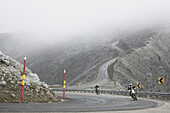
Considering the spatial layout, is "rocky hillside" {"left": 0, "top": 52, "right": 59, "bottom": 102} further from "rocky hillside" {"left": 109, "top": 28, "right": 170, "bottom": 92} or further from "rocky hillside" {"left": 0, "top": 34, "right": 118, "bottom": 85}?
"rocky hillside" {"left": 0, "top": 34, "right": 118, "bottom": 85}

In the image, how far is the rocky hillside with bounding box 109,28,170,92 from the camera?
5816 centimetres

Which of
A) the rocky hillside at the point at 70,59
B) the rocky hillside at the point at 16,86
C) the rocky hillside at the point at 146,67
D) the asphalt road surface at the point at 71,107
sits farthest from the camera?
the rocky hillside at the point at 70,59

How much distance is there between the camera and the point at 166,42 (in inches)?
3356

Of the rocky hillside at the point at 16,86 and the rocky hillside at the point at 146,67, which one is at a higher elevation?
the rocky hillside at the point at 146,67

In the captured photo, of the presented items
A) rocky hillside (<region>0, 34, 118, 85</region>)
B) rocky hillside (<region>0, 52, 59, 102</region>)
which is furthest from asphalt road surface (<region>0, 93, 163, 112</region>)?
rocky hillside (<region>0, 34, 118, 85</region>)

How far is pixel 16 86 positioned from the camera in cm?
1244

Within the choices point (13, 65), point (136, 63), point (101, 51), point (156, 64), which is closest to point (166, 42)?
A: point (156, 64)

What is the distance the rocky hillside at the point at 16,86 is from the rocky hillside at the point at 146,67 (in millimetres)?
42462

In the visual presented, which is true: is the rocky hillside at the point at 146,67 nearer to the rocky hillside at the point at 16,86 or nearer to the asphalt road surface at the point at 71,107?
the rocky hillside at the point at 16,86

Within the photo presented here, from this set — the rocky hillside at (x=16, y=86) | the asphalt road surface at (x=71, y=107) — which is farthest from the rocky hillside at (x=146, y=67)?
the asphalt road surface at (x=71, y=107)

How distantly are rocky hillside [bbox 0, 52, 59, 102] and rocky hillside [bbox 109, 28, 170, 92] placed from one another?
42.5 m

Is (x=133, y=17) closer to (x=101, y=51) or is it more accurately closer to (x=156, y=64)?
(x=101, y=51)

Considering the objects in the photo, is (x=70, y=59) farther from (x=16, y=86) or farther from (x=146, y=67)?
(x=16, y=86)

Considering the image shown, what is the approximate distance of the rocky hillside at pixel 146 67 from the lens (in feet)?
191
